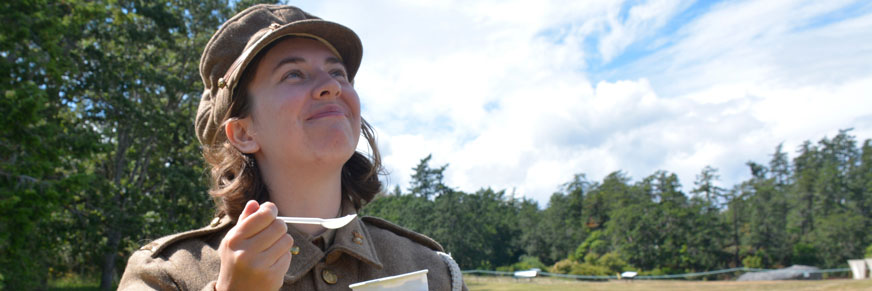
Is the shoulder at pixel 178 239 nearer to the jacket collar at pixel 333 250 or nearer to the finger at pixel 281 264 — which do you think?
the jacket collar at pixel 333 250

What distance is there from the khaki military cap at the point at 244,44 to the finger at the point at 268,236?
0.78 m

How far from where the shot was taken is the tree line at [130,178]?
537 inches

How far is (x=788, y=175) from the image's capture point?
84.5m

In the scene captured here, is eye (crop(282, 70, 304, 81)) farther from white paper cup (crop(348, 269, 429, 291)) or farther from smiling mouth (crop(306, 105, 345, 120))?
white paper cup (crop(348, 269, 429, 291))

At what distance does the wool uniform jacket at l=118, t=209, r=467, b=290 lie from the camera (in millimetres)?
1928

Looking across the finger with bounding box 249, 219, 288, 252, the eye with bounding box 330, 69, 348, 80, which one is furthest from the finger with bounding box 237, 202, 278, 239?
the eye with bounding box 330, 69, 348, 80

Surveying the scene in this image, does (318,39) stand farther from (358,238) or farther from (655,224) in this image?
(655,224)

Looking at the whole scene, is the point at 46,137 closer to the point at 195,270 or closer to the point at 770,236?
the point at 195,270

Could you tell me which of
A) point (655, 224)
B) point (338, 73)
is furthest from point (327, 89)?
point (655, 224)

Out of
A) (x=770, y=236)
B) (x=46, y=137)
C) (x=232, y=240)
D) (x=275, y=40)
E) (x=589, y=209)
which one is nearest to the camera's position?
(x=232, y=240)

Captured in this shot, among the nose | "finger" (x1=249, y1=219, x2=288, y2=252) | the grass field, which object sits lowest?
the grass field

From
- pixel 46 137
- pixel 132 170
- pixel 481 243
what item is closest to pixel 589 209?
pixel 481 243

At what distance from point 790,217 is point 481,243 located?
31.5 metres

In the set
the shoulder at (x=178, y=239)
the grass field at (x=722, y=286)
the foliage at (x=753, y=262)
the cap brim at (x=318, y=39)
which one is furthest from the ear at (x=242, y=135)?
the foliage at (x=753, y=262)
